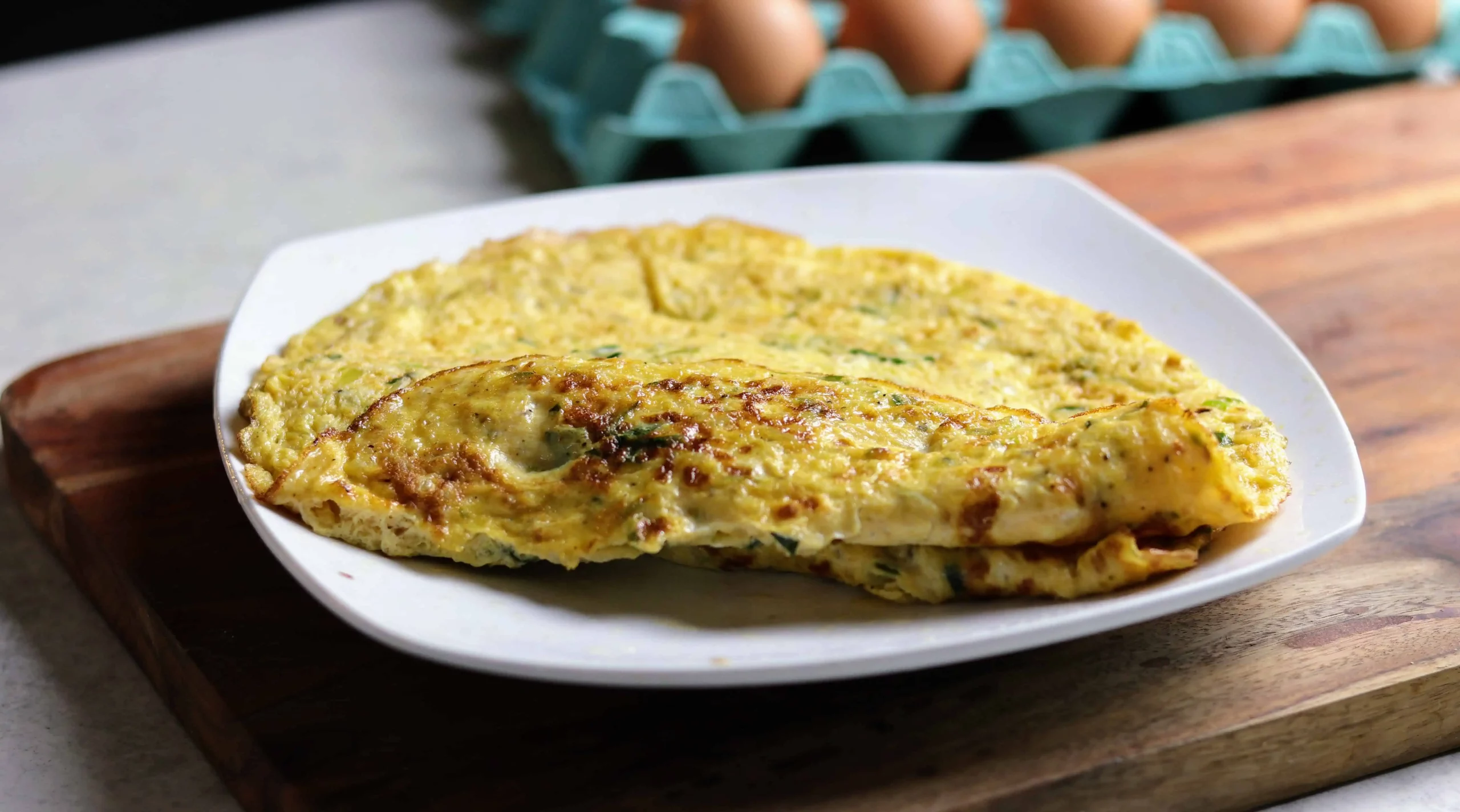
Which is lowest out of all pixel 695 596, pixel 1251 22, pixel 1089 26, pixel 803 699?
pixel 803 699

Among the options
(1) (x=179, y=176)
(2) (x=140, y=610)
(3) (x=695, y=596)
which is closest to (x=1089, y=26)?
(3) (x=695, y=596)

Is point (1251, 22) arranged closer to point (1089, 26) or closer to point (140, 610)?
point (1089, 26)

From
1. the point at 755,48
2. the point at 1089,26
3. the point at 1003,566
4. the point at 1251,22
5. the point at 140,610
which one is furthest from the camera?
the point at 1251,22

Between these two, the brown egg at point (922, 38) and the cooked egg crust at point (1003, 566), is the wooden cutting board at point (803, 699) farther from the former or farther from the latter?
the brown egg at point (922, 38)

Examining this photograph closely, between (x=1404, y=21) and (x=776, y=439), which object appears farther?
(x=1404, y=21)

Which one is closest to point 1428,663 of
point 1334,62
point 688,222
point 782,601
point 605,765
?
point 782,601

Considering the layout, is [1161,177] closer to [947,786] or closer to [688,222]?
[688,222]

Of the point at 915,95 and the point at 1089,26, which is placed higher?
the point at 1089,26

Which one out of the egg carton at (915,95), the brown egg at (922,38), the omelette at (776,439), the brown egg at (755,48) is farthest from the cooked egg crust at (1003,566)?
the brown egg at (922,38)
